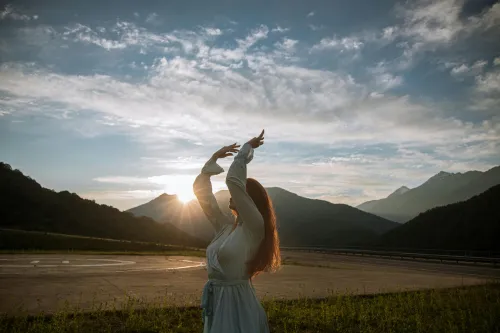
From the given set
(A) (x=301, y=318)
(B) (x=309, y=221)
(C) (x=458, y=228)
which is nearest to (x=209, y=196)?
(A) (x=301, y=318)

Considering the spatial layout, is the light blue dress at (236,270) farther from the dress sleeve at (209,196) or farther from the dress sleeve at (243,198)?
the dress sleeve at (209,196)

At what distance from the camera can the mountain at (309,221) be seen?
111062mm

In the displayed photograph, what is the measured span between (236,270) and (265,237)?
42cm

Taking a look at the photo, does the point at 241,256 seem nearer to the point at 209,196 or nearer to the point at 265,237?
the point at 265,237

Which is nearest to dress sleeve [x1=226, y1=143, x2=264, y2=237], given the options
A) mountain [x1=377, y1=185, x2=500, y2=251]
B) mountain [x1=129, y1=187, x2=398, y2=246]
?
mountain [x1=377, y1=185, x2=500, y2=251]

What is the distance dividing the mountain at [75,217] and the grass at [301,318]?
58.4 meters

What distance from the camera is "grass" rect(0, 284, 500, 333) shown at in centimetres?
709

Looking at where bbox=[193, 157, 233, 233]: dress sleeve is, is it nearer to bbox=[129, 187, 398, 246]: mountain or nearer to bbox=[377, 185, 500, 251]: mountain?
bbox=[377, 185, 500, 251]: mountain

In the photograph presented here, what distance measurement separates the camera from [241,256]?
3.55 meters

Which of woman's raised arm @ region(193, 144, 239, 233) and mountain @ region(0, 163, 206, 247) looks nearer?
woman's raised arm @ region(193, 144, 239, 233)

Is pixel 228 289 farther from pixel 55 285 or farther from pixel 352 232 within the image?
pixel 352 232

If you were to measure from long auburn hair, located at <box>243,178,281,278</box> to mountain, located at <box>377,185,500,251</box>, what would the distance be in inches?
2252

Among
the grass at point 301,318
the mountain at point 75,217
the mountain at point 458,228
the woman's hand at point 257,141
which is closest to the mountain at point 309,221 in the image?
the mountain at point 458,228

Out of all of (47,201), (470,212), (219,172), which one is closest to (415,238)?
(470,212)
